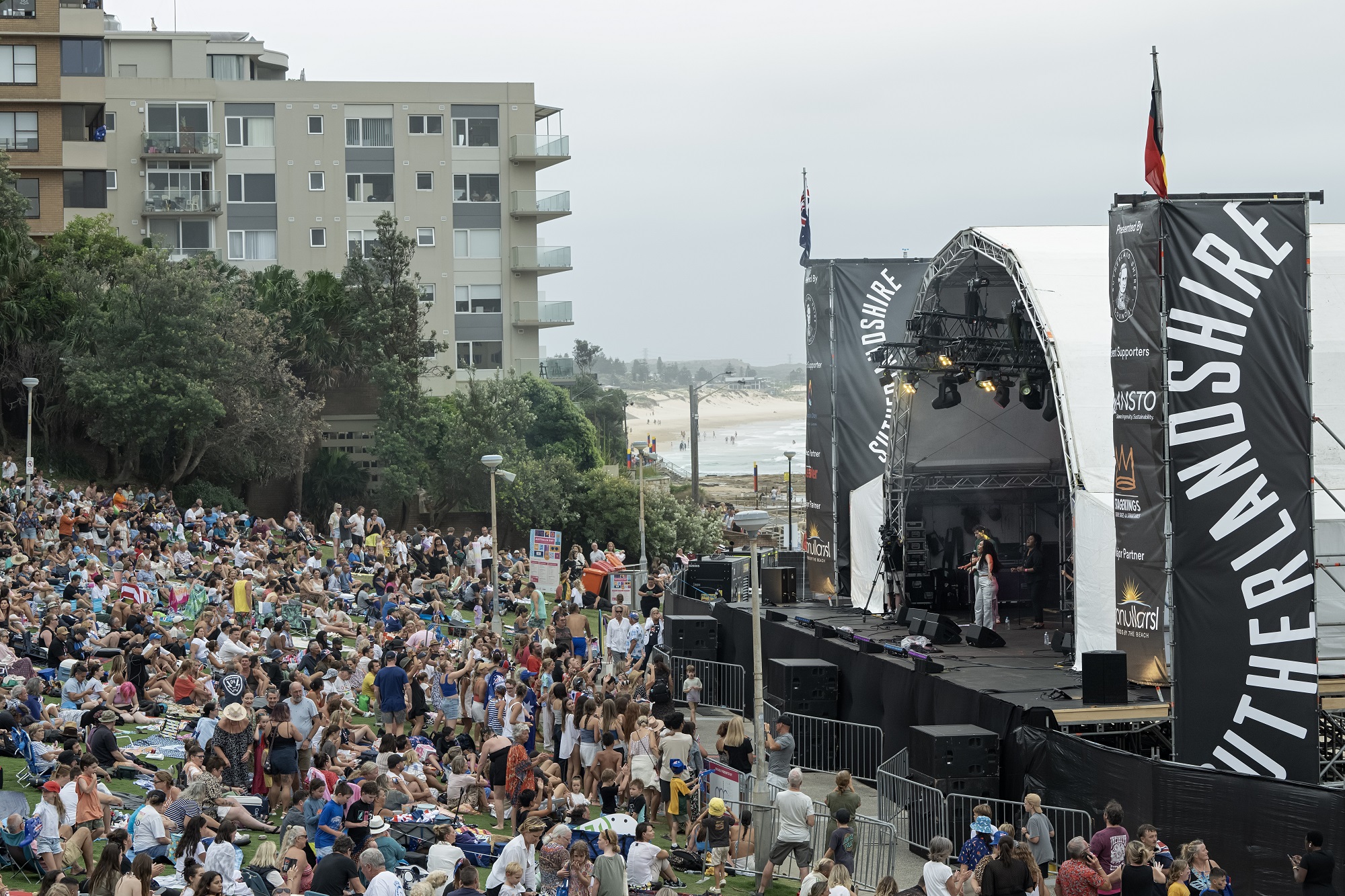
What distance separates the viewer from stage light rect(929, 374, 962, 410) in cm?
2550

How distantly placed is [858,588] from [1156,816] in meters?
14.0

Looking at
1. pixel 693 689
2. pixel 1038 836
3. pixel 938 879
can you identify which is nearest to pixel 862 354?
pixel 693 689

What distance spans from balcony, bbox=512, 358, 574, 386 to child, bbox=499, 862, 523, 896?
2043 inches

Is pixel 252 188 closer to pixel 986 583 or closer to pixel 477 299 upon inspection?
pixel 477 299

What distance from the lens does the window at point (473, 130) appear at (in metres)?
61.2

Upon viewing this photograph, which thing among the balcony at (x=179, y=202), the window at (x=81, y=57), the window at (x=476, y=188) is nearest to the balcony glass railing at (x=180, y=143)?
the balcony at (x=179, y=202)

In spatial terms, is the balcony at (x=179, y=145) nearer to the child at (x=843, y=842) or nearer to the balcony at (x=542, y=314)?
the balcony at (x=542, y=314)

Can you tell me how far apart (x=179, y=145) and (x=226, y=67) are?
7.00 metres

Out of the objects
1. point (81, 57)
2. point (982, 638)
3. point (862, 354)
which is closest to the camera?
point (982, 638)

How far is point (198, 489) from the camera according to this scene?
44.6 metres

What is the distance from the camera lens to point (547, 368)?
6925 cm

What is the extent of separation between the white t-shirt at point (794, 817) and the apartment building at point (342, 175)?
44.2 m

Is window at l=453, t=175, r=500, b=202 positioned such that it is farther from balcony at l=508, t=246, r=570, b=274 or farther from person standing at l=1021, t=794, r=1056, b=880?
person standing at l=1021, t=794, r=1056, b=880

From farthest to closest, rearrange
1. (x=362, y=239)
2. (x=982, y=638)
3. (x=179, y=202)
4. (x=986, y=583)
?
1. (x=362, y=239)
2. (x=179, y=202)
3. (x=986, y=583)
4. (x=982, y=638)
